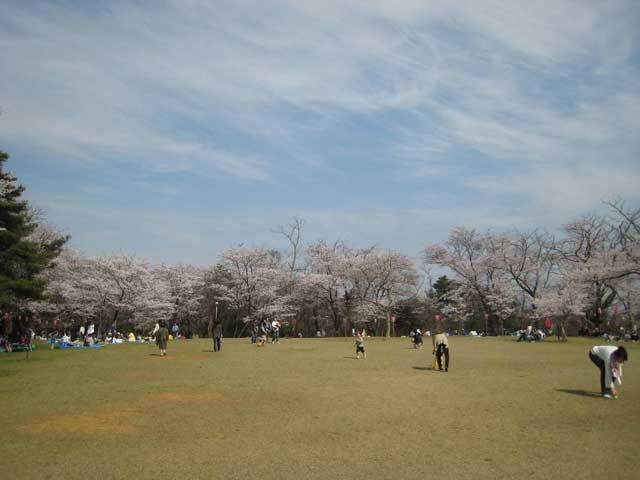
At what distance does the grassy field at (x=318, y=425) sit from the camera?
7.11 meters

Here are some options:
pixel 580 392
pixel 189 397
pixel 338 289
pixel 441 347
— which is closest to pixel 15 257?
pixel 189 397

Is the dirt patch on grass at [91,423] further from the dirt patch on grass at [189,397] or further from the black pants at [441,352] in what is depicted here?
the black pants at [441,352]

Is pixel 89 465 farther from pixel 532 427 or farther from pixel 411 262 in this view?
pixel 411 262

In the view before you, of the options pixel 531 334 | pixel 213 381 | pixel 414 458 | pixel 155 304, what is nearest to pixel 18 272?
pixel 213 381

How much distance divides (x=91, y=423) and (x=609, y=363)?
1103 centimetres

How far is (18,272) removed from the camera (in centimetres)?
2381

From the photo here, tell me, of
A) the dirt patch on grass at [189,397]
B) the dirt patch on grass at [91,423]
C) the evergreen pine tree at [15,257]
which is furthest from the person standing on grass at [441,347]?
the evergreen pine tree at [15,257]

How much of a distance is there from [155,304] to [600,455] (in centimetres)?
4802

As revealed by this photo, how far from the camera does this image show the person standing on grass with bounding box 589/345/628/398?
39.0ft

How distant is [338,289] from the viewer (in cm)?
5794

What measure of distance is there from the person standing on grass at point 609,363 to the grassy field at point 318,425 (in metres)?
0.42

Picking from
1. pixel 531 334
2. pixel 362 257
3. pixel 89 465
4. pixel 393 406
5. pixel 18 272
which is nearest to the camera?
pixel 89 465

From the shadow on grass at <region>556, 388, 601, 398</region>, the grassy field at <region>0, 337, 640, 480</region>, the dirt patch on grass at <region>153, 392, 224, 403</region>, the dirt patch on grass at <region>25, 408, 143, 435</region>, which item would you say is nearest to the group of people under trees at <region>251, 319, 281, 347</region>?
the grassy field at <region>0, 337, 640, 480</region>

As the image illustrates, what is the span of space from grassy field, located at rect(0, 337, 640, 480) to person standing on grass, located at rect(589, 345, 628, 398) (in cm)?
42
